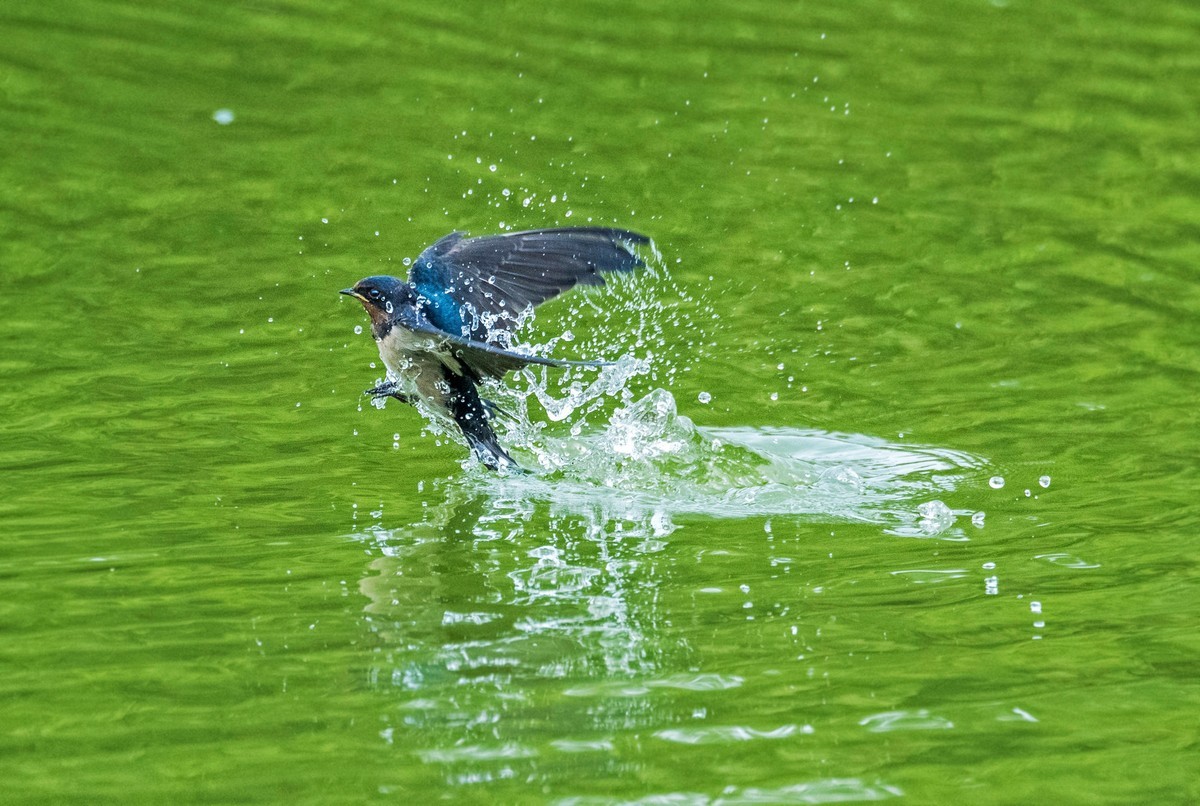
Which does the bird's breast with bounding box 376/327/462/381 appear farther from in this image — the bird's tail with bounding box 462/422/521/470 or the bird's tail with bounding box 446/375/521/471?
the bird's tail with bounding box 462/422/521/470

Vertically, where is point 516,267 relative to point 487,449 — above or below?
above

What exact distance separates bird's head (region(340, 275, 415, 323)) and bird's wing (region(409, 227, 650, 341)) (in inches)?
15.6

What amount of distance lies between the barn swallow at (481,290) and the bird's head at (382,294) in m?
0.14

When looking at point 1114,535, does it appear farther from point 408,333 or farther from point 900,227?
point 900,227

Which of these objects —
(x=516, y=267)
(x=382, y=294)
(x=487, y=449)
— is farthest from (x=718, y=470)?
(x=382, y=294)

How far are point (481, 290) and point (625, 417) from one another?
93 cm

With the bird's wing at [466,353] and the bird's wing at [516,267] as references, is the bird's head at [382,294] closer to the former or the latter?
the bird's wing at [466,353]

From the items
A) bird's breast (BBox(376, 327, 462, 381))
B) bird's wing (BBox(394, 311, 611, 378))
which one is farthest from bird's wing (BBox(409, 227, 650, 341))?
bird's wing (BBox(394, 311, 611, 378))

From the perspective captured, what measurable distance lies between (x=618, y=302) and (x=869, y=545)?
3.69 m

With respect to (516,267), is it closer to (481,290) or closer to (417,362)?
(481,290)

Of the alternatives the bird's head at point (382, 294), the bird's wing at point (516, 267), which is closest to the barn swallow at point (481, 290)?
the bird's wing at point (516, 267)

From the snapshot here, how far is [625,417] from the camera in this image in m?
8.05

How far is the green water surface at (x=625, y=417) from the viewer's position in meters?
5.19

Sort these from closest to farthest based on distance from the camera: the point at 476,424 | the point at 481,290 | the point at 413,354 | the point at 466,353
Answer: the point at 466,353 < the point at 413,354 < the point at 481,290 < the point at 476,424
